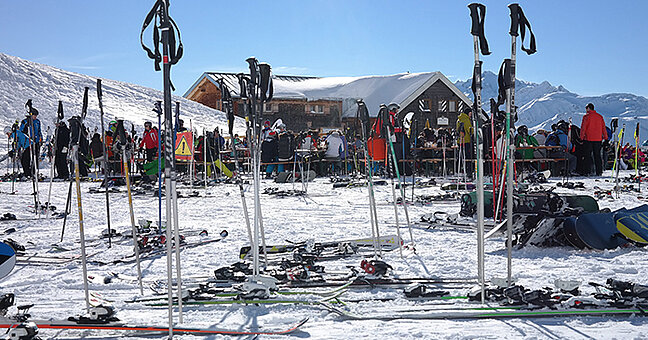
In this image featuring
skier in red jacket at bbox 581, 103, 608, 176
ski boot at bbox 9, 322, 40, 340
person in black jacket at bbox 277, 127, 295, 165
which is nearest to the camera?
ski boot at bbox 9, 322, 40, 340

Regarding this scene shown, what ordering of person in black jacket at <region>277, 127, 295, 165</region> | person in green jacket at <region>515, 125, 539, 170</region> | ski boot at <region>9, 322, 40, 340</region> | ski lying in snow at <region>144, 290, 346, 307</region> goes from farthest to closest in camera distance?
person in black jacket at <region>277, 127, 295, 165</region>, person in green jacket at <region>515, 125, 539, 170</region>, ski lying in snow at <region>144, 290, 346, 307</region>, ski boot at <region>9, 322, 40, 340</region>

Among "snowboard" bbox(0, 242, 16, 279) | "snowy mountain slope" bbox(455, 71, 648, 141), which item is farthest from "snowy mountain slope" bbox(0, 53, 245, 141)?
"snowy mountain slope" bbox(455, 71, 648, 141)

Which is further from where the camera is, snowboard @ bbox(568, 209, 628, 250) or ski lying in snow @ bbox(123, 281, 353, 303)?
snowboard @ bbox(568, 209, 628, 250)

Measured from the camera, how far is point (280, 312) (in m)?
3.42

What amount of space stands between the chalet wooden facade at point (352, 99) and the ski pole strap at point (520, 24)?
29863 millimetres

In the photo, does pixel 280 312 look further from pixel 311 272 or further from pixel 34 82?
pixel 34 82

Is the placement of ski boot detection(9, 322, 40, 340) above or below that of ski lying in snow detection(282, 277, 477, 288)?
above

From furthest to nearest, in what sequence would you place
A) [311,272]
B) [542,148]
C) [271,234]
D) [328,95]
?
[328,95]
[542,148]
[271,234]
[311,272]

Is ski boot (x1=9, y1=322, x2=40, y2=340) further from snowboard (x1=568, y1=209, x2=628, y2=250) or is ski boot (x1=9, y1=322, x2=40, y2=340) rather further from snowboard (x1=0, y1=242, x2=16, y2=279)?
snowboard (x1=568, y1=209, x2=628, y2=250)

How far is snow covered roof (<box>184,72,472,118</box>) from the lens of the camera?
112 feet

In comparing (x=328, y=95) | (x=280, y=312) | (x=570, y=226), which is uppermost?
(x=328, y=95)

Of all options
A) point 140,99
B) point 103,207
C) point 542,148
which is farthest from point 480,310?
point 140,99

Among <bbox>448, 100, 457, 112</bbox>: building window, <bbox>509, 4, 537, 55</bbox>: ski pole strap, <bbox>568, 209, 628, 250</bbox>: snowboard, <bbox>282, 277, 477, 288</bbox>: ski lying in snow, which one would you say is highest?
<bbox>448, 100, 457, 112</bbox>: building window

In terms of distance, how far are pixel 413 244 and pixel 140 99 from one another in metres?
37.9
